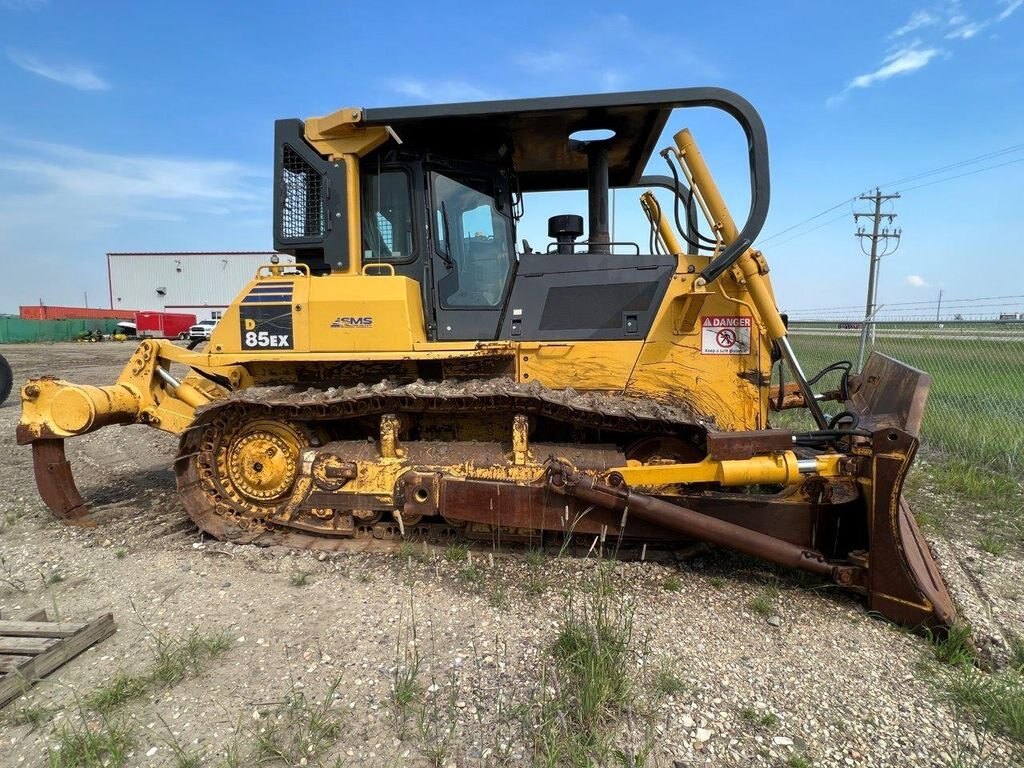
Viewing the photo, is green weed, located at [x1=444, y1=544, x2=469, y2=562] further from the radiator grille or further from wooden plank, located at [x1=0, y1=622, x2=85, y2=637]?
the radiator grille

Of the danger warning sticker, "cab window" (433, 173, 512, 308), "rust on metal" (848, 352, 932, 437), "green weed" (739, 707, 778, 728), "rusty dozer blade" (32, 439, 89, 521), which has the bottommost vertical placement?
"green weed" (739, 707, 778, 728)

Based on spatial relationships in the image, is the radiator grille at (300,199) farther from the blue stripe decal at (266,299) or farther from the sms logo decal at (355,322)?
the sms logo decal at (355,322)

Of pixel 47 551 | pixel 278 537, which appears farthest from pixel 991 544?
pixel 47 551

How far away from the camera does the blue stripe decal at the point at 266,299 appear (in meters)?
4.22

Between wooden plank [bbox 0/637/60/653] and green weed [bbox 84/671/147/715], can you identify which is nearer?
green weed [bbox 84/671/147/715]

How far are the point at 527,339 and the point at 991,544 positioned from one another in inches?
151

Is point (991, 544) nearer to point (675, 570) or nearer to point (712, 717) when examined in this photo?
point (675, 570)

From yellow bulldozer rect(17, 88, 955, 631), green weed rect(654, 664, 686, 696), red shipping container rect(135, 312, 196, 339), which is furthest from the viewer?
red shipping container rect(135, 312, 196, 339)

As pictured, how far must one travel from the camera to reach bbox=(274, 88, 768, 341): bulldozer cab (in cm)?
420

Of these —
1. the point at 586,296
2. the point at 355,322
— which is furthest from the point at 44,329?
the point at 586,296

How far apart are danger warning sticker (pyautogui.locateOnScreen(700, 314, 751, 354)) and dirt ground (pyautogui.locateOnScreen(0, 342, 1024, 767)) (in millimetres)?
1525

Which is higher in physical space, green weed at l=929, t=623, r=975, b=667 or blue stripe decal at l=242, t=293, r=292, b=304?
blue stripe decal at l=242, t=293, r=292, b=304

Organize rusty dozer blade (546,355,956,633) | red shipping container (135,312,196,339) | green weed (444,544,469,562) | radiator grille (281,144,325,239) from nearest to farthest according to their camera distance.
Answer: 1. rusty dozer blade (546,355,956,633)
2. green weed (444,544,469,562)
3. radiator grille (281,144,325,239)
4. red shipping container (135,312,196,339)

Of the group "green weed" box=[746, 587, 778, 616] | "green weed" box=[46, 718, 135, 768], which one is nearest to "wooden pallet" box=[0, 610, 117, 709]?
"green weed" box=[46, 718, 135, 768]
